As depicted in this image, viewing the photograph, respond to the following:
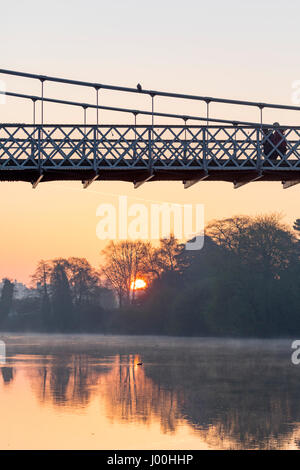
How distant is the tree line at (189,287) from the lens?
10744 cm

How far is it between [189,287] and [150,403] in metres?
80.7

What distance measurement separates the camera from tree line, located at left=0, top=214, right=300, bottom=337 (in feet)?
352

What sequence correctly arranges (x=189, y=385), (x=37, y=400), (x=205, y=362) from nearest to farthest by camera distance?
1. (x=37, y=400)
2. (x=189, y=385)
3. (x=205, y=362)

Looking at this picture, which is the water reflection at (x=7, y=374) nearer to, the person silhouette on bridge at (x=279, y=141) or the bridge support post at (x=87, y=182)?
the bridge support post at (x=87, y=182)

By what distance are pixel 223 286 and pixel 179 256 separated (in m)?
26.3

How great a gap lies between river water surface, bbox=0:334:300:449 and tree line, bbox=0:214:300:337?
93.9 ft

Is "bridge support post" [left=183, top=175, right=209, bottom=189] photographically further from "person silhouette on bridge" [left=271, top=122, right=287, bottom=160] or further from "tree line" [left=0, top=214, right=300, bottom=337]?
"tree line" [left=0, top=214, right=300, bottom=337]

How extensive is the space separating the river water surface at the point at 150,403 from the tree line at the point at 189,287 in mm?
28607

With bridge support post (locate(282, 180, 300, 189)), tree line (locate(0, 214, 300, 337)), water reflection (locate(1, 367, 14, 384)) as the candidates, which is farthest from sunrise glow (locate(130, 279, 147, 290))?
bridge support post (locate(282, 180, 300, 189))

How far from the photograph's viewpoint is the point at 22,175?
4241 centimetres

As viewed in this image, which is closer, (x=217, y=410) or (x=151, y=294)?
(x=217, y=410)

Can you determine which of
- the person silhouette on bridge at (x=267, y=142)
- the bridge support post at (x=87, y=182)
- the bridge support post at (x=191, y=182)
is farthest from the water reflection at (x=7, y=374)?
the person silhouette on bridge at (x=267, y=142)
